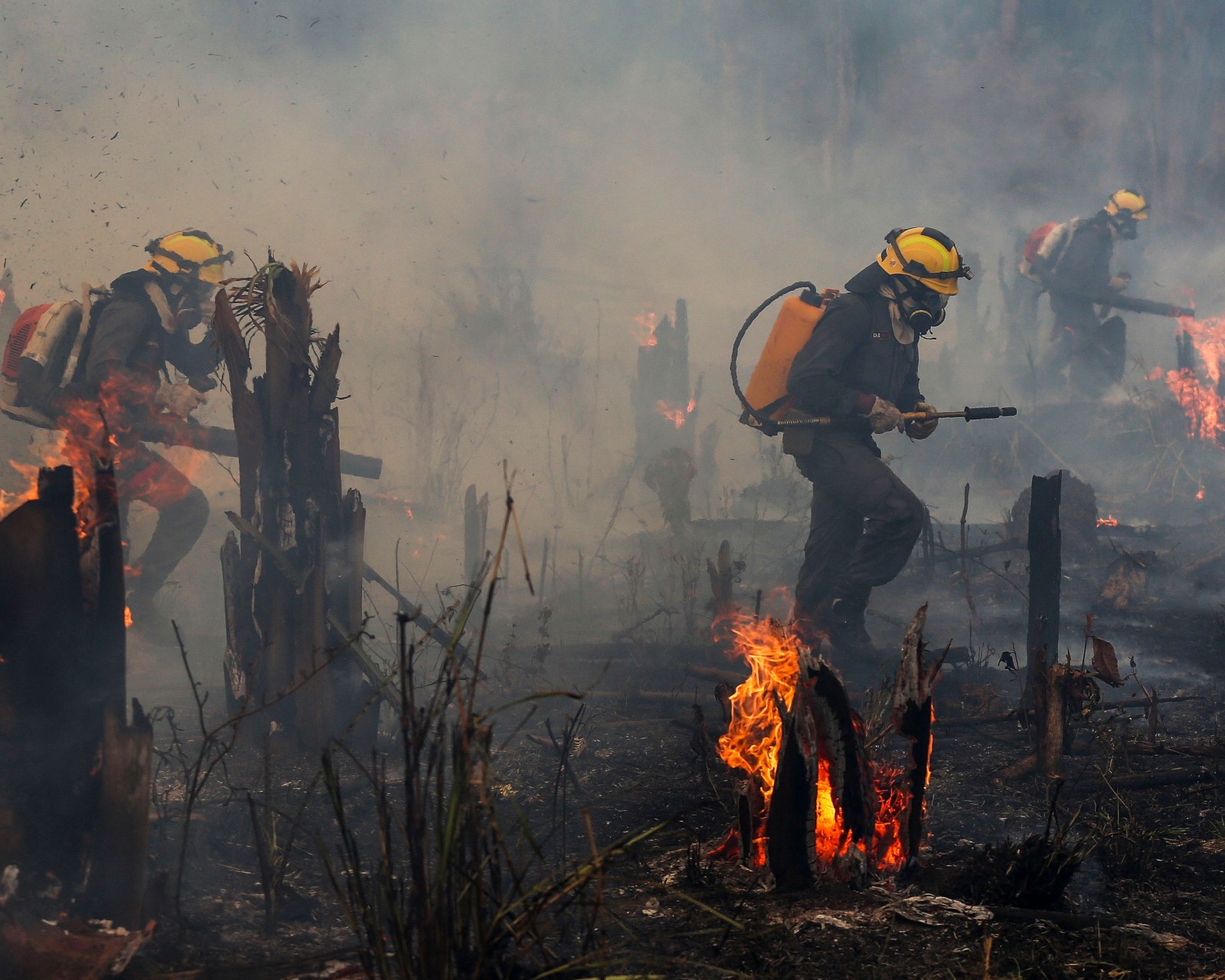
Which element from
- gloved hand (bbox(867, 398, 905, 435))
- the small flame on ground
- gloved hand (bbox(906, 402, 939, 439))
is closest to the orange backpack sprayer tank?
gloved hand (bbox(867, 398, 905, 435))

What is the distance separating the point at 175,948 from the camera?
271cm

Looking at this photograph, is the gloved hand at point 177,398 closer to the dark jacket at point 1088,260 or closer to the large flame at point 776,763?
the large flame at point 776,763

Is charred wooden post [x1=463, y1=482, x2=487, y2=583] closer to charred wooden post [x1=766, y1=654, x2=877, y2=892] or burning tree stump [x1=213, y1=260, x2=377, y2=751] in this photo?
burning tree stump [x1=213, y1=260, x2=377, y2=751]

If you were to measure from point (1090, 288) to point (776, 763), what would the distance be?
50.8 feet

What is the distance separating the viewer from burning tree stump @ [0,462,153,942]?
2678 millimetres

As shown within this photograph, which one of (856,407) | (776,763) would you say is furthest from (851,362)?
(776,763)

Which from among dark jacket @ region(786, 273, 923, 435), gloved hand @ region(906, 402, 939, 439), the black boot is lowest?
the black boot

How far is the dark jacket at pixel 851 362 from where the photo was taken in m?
6.30

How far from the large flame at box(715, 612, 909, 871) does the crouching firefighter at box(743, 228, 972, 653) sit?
9.31 feet

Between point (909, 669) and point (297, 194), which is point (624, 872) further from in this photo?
point (297, 194)

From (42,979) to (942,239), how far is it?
6103mm

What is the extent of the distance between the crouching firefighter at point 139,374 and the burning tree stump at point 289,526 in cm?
130

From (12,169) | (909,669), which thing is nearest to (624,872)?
(909,669)

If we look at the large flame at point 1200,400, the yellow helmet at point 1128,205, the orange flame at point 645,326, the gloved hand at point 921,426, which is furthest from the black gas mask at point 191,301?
the orange flame at point 645,326
